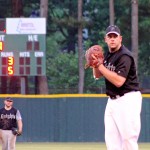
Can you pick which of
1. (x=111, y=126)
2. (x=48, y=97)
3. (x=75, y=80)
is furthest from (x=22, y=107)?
(x=75, y=80)

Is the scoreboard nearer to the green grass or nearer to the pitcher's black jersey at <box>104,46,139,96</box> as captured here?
the green grass

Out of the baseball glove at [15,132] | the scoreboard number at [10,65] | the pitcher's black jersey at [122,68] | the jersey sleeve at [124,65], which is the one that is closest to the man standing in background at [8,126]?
the baseball glove at [15,132]

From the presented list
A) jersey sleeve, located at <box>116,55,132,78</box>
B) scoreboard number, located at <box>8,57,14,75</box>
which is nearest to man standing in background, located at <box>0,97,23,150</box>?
scoreboard number, located at <box>8,57,14,75</box>

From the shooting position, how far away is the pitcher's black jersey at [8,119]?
56.2 ft

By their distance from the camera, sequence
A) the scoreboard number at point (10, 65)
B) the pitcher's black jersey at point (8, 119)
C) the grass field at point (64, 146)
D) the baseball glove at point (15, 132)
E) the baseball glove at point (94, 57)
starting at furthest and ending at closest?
the scoreboard number at point (10, 65)
the grass field at point (64, 146)
the pitcher's black jersey at point (8, 119)
the baseball glove at point (15, 132)
the baseball glove at point (94, 57)

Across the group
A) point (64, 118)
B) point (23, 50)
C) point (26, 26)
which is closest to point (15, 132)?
point (23, 50)

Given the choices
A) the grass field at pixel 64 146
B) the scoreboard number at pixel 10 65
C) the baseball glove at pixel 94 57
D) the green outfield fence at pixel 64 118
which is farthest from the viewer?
the green outfield fence at pixel 64 118

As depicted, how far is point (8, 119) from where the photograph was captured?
17172mm

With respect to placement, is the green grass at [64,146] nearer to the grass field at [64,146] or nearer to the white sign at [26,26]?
the grass field at [64,146]

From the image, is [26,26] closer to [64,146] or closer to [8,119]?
[64,146]

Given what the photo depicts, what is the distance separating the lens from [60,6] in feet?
152

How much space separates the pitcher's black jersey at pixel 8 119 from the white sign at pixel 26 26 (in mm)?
6039

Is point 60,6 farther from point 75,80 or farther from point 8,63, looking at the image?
point 8,63

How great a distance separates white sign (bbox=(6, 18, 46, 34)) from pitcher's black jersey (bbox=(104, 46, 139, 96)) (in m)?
15.6
